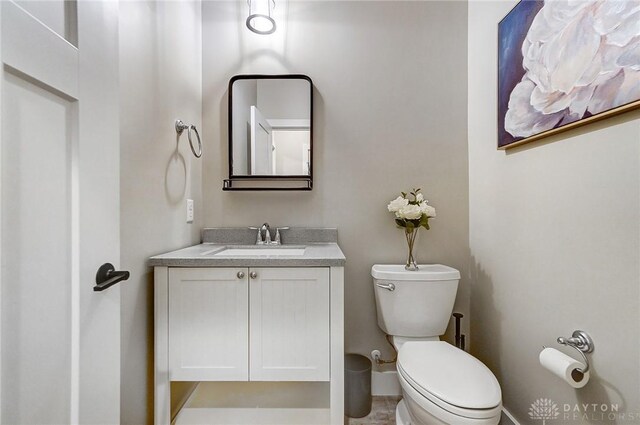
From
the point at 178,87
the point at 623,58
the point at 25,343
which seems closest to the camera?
the point at 25,343

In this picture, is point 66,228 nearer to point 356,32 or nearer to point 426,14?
point 356,32

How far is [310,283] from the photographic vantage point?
1.10m

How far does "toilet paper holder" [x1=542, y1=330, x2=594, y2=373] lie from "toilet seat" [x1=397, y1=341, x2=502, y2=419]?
0.27 meters

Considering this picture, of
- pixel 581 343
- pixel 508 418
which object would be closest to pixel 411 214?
pixel 581 343

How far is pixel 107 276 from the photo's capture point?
664 millimetres

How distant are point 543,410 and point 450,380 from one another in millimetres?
497

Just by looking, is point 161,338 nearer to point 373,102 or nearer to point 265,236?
point 265,236

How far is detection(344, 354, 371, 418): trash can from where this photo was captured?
54.9 inches

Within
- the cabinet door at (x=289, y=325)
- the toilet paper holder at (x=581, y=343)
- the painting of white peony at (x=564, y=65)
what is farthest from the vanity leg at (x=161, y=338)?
the painting of white peony at (x=564, y=65)

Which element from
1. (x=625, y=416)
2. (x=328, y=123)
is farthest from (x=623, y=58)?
(x=328, y=123)

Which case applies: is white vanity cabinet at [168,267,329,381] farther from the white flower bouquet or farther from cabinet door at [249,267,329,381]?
the white flower bouquet

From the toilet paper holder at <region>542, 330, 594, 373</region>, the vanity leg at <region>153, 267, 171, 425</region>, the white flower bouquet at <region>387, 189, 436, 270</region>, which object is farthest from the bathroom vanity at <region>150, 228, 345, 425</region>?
the toilet paper holder at <region>542, 330, 594, 373</region>

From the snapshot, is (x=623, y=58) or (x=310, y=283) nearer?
(x=623, y=58)

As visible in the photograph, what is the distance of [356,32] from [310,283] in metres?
1.51
